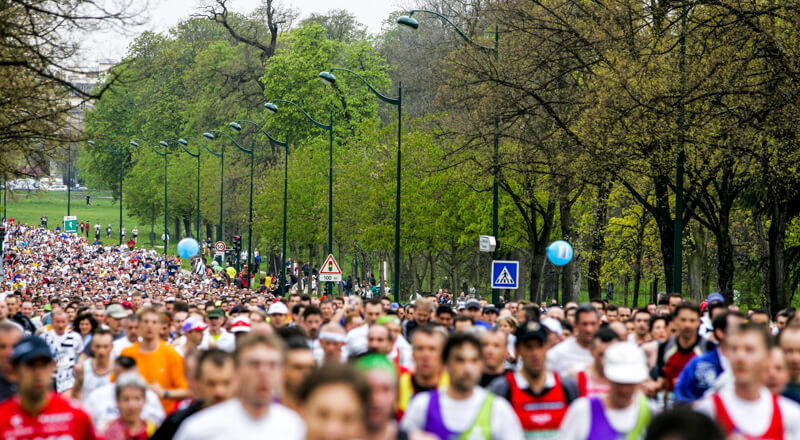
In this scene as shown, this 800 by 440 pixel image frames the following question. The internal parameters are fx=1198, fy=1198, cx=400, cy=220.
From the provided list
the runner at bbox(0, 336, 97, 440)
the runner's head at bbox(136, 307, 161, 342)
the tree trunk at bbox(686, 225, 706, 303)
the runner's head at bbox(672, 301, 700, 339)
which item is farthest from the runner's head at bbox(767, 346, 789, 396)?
the tree trunk at bbox(686, 225, 706, 303)

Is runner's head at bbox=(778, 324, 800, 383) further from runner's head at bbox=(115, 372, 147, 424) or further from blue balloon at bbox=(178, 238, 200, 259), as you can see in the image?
blue balloon at bbox=(178, 238, 200, 259)

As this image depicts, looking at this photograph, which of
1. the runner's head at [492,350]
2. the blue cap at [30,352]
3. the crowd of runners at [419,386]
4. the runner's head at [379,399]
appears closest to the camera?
the runner's head at [379,399]

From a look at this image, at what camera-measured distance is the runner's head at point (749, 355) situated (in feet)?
21.3

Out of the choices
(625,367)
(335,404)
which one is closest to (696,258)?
(625,367)

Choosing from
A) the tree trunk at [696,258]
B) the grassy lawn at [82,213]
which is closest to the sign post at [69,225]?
the grassy lawn at [82,213]

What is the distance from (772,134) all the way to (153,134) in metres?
76.6

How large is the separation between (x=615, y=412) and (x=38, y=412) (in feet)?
10.4

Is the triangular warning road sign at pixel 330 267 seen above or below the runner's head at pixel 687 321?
above

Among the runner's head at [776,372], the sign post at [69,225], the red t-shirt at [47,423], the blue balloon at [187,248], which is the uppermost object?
the sign post at [69,225]

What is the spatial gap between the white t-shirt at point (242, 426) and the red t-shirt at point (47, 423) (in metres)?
1.49

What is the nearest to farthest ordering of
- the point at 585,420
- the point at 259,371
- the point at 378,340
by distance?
the point at 259,371 < the point at 585,420 < the point at 378,340

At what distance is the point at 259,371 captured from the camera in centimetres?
549

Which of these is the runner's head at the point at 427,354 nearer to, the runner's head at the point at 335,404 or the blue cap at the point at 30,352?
the blue cap at the point at 30,352

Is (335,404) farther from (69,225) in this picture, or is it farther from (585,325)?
(69,225)
